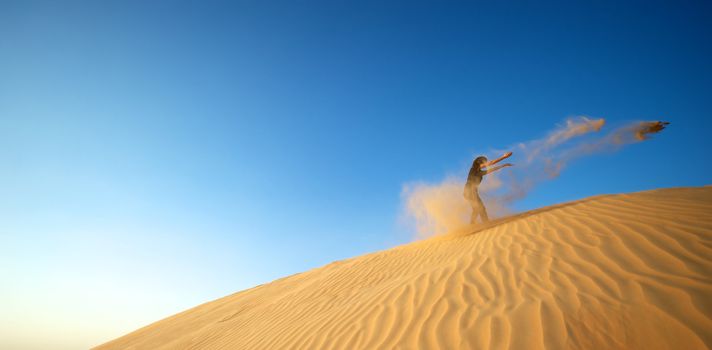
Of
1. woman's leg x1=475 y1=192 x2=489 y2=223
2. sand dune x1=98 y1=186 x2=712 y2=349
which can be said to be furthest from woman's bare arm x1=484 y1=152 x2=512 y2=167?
sand dune x1=98 y1=186 x2=712 y2=349

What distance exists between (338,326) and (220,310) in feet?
20.0

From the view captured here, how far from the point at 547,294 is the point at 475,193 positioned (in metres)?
5.11

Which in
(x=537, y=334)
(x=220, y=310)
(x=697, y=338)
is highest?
(x=220, y=310)

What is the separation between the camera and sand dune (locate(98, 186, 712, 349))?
2.38 m

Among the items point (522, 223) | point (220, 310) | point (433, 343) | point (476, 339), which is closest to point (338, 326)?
point (433, 343)

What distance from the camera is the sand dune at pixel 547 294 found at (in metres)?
2.38

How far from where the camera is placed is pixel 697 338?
2.09 meters

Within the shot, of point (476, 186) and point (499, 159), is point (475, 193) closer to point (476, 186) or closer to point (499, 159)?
point (476, 186)

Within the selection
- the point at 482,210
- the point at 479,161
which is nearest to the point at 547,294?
the point at 482,210

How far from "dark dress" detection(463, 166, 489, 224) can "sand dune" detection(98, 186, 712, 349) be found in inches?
71.7

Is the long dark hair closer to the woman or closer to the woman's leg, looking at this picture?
the woman

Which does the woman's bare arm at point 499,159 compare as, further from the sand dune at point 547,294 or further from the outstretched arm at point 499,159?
the sand dune at point 547,294

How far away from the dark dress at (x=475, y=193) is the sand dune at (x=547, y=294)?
1.82 m

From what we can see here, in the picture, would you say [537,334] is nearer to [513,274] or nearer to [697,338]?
[697,338]
